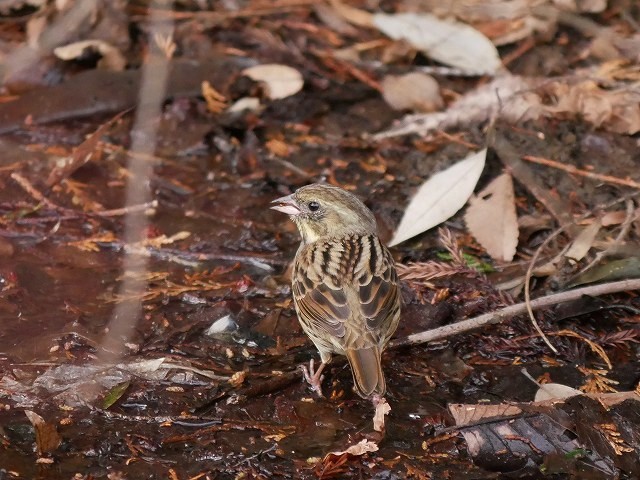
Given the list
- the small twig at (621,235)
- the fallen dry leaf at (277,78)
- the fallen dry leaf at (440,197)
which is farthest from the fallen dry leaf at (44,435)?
the fallen dry leaf at (277,78)

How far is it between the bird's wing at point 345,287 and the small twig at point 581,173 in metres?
2.01

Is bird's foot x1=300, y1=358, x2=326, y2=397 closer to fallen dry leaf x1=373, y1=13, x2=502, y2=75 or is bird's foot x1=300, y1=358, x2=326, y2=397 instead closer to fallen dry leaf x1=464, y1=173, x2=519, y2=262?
fallen dry leaf x1=464, y1=173, x2=519, y2=262

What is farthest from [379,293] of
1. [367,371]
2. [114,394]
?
[114,394]

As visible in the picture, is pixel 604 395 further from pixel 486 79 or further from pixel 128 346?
pixel 486 79

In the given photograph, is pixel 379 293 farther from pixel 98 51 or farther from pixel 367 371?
pixel 98 51

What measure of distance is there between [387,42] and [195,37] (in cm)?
183

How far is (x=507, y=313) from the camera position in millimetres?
5914

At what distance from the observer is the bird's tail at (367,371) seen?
522cm

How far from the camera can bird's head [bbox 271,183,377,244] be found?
6422 millimetres

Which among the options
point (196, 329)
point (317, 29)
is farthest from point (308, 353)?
point (317, 29)

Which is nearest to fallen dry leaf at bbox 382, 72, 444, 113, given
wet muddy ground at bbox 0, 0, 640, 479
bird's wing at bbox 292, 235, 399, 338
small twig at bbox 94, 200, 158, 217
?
wet muddy ground at bbox 0, 0, 640, 479

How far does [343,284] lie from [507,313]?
1.01 meters

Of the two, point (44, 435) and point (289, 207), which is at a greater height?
point (44, 435)

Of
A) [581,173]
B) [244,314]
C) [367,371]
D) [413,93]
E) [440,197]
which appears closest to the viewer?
[367,371]
